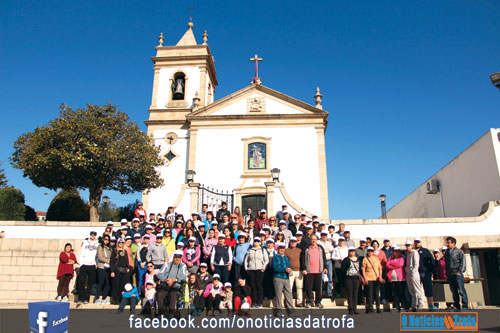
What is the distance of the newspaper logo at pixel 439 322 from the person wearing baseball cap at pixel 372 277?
1048mm

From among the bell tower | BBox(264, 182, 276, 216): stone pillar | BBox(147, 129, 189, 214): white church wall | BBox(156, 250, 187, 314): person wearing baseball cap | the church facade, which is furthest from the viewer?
the bell tower

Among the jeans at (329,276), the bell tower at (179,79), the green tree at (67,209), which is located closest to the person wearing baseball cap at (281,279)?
the jeans at (329,276)

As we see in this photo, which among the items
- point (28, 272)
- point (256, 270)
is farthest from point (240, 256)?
point (28, 272)

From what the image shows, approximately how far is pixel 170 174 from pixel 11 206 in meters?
7.36

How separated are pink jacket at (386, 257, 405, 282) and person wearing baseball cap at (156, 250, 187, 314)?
4.45m

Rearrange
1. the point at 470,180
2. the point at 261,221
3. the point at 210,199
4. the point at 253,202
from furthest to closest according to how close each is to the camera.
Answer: the point at 253,202, the point at 210,199, the point at 470,180, the point at 261,221

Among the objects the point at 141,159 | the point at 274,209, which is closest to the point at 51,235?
the point at 141,159

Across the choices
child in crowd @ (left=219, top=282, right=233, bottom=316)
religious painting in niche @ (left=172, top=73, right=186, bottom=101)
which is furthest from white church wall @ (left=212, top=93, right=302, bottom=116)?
child in crowd @ (left=219, top=282, right=233, bottom=316)

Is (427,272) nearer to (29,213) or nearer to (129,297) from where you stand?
(129,297)

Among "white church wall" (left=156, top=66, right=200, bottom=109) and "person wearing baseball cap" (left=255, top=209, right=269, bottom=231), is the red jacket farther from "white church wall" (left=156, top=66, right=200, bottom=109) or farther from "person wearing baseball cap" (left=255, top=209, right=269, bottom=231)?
"white church wall" (left=156, top=66, right=200, bottom=109)

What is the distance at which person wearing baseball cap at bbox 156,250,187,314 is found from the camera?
6940 millimetres

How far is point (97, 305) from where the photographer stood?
8344 millimetres

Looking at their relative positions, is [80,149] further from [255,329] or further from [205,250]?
[255,329]

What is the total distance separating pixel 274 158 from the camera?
63.3 feet
